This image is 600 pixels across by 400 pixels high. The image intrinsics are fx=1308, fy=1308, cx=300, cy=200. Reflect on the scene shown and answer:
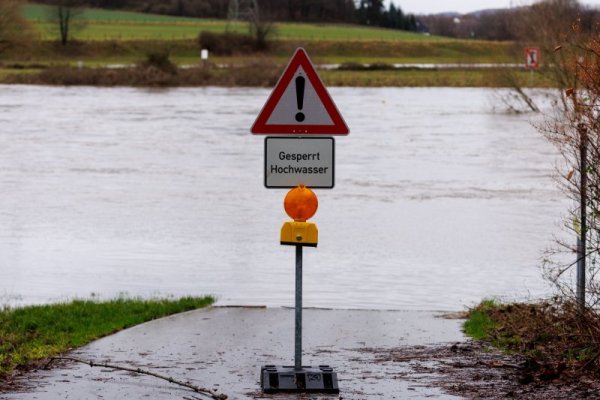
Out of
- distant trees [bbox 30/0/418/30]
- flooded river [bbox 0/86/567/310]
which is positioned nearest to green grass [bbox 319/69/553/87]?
flooded river [bbox 0/86/567/310]

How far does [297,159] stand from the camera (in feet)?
27.0

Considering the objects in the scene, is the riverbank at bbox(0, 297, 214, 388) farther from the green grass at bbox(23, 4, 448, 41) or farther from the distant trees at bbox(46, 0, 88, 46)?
the green grass at bbox(23, 4, 448, 41)

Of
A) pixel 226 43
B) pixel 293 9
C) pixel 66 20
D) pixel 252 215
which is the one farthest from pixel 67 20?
pixel 252 215

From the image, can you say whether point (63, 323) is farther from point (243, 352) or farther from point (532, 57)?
point (532, 57)

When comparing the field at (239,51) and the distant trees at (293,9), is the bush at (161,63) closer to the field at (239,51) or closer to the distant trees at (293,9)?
the field at (239,51)

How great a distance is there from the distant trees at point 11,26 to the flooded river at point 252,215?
1387 inches

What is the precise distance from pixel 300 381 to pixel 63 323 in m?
3.32

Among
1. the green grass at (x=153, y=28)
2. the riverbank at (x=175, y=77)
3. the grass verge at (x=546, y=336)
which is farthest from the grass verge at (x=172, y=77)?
the grass verge at (x=546, y=336)

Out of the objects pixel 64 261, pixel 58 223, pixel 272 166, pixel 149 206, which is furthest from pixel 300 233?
pixel 149 206

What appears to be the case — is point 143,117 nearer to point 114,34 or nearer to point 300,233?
point 300,233

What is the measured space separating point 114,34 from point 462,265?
313 feet

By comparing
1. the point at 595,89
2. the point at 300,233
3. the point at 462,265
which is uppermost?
the point at 595,89

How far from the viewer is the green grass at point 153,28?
107438mm

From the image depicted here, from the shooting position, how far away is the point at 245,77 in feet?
227
